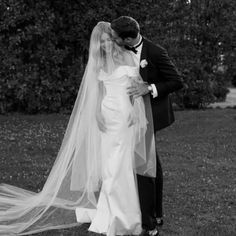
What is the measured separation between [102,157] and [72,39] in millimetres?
9691

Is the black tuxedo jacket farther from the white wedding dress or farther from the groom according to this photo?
the white wedding dress

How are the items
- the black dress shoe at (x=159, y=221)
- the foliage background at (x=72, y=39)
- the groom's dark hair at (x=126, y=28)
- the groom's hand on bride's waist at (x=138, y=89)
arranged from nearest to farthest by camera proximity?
the groom's dark hair at (x=126, y=28) → the groom's hand on bride's waist at (x=138, y=89) → the black dress shoe at (x=159, y=221) → the foliage background at (x=72, y=39)

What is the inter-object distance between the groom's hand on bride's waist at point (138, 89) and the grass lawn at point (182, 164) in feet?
4.50

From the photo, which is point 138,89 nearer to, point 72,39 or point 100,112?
point 100,112

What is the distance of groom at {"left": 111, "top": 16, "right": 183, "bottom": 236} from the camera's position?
4.71m

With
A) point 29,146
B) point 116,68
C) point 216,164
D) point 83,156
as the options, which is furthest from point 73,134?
point 29,146

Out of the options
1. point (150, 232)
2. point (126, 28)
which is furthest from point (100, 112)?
point (150, 232)

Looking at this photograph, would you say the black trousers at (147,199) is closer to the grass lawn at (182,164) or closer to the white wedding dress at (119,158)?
the white wedding dress at (119,158)

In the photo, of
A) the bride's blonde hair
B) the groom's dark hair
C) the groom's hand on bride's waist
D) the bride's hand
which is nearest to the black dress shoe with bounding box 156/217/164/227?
the bride's hand

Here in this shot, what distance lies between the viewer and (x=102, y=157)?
5.06m

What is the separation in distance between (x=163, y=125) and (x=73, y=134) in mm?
919

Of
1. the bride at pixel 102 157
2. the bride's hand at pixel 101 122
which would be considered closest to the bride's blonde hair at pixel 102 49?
the bride at pixel 102 157

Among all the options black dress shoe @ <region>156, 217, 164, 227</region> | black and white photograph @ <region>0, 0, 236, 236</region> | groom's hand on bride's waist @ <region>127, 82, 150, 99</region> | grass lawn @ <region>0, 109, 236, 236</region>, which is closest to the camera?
groom's hand on bride's waist @ <region>127, 82, 150, 99</region>

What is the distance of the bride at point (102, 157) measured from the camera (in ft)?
16.1
